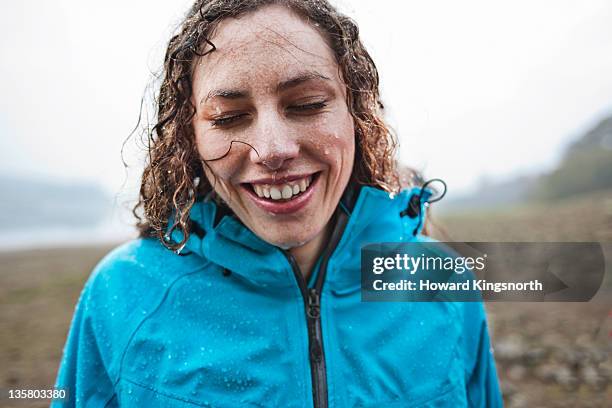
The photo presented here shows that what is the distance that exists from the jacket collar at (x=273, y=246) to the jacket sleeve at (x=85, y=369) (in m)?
0.57

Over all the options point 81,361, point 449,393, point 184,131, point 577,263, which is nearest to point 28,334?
point 81,361

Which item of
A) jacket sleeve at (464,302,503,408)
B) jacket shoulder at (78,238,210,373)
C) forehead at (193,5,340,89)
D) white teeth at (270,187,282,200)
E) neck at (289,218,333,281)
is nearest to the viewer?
forehead at (193,5,340,89)

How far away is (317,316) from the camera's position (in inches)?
86.8

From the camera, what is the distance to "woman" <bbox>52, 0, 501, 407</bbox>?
1999 millimetres

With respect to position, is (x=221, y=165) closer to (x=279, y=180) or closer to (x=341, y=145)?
(x=279, y=180)

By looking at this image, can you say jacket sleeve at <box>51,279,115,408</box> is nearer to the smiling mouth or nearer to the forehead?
the smiling mouth

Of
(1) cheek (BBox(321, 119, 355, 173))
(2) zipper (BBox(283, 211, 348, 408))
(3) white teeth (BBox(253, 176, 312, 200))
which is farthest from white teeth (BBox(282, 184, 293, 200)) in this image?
(2) zipper (BBox(283, 211, 348, 408))

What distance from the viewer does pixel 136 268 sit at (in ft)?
7.69

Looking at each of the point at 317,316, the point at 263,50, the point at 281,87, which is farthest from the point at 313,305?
the point at 263,50

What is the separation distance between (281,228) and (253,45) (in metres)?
0.80

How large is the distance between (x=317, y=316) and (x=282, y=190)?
63 centimetres

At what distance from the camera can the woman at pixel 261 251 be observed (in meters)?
2.00

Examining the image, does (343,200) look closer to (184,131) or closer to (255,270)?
(255,270)

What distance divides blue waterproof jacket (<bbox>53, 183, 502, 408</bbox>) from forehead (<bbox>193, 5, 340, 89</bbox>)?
67 cm
